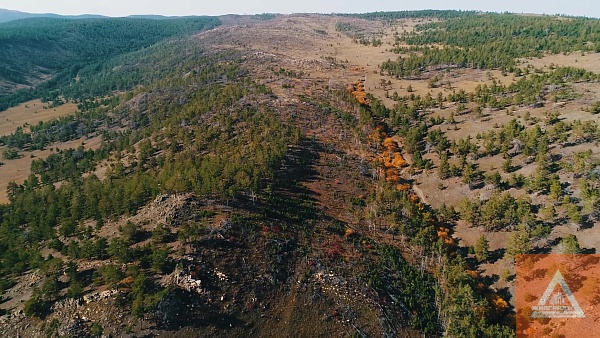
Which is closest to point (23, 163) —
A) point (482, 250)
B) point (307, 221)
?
point (307, 221)

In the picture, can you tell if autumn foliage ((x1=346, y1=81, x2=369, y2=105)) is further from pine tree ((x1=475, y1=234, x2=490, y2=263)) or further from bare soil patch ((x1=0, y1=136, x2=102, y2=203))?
bare soil patch ((x1=0, y1=136, x2=102, y2=203))

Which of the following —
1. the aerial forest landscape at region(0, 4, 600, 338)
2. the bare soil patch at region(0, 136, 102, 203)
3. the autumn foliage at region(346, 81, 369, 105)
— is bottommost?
the bare soil patch at region(0, 136, 102, 203)

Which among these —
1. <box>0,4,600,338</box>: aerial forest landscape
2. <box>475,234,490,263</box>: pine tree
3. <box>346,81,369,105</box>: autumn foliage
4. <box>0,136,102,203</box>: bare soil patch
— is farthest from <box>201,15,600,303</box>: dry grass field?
<box>0,136,102,203</box>: bare soil patch

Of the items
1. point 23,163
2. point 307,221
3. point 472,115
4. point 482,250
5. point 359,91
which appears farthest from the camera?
point 359,91

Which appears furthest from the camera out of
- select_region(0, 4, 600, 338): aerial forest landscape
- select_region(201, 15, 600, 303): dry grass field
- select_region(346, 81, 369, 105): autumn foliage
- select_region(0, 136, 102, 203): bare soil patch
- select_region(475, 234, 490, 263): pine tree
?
select_region(346, 81, 369, 105): autumn foliage

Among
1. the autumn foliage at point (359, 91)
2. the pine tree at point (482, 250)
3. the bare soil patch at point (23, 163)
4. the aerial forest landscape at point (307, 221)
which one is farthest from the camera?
the autumn foliage at point (359, 91)

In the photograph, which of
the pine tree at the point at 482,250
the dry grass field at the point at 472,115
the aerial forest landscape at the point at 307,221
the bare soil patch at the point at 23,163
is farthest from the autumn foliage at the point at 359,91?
the bare soil patch at the point at 23,163

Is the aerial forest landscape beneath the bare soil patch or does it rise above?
above

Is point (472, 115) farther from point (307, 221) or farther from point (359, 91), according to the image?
point (307, 221)

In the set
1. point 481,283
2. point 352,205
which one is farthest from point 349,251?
point 481,283

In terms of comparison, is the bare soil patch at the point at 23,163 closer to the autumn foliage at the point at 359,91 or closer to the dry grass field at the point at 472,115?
the dry grass field at the point at 472,115

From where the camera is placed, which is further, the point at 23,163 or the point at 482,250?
the point at 23,163

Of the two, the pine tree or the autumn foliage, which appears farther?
the autumn foliage
